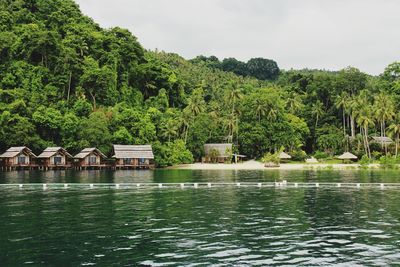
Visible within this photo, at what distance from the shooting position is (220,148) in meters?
104

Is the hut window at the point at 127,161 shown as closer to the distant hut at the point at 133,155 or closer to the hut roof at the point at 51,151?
the distant hut at the point at 133,155

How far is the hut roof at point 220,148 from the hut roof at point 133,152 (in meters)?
19.2

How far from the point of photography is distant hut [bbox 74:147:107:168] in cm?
8519

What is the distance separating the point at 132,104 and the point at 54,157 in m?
33.2

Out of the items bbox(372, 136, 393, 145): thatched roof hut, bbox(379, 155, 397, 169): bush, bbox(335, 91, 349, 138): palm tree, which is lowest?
bbox(379, 155, 397, 169): bush

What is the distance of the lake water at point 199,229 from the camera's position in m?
18.3

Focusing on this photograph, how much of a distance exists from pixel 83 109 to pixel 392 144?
70.8m

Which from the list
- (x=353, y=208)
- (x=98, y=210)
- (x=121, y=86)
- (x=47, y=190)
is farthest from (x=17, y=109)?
(x=353, y=208)

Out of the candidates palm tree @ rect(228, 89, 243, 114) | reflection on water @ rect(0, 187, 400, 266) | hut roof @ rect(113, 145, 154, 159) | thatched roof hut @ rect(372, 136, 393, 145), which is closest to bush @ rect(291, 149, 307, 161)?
thatched roof hut @ rect(372, 136, 393, 145)

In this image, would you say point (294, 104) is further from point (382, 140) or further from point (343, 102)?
point (382, 140)

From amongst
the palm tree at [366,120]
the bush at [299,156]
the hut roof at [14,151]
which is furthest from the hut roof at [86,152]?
the palm tree at [366,120]

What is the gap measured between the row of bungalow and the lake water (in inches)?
1765

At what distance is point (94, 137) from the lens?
88.1 meters

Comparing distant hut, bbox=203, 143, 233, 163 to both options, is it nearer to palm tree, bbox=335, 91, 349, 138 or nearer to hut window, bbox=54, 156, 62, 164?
palm tree, bbox=335, 91, 349, 138
